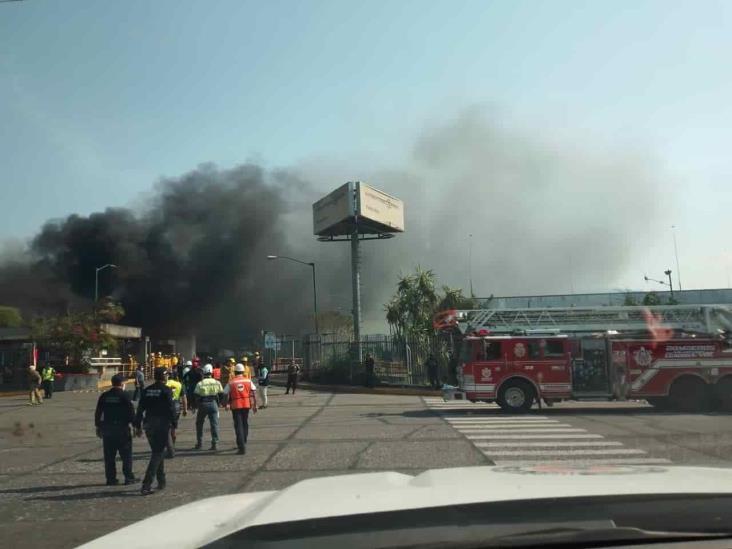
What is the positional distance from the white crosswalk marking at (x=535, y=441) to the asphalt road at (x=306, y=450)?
0.06 ft

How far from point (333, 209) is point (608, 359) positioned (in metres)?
31.8

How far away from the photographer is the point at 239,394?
11.3 meters

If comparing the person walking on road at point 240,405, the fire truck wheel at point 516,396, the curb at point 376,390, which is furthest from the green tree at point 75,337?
the person walking on road at point 240,405

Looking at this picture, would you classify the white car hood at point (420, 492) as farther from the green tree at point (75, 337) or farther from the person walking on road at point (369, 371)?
the green tree at point (75, 337)

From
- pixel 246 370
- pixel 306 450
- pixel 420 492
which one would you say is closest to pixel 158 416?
pixel 306 450

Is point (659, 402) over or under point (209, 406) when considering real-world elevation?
under

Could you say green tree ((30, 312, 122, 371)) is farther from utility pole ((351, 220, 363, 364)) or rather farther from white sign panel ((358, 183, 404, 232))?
white sign panel ((358, 183, 404, 232))

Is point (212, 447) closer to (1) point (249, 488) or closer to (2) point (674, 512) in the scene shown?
(1) point (249, 488)

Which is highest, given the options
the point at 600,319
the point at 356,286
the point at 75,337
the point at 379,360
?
the point at 356,286

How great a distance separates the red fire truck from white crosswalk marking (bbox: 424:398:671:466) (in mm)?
1048

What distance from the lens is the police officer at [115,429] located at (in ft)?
28.9

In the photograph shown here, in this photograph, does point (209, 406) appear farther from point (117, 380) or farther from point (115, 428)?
point (115, 428)

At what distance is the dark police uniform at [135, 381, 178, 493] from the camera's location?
27.8 ft

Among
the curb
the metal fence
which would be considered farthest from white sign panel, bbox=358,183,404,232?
the curb
